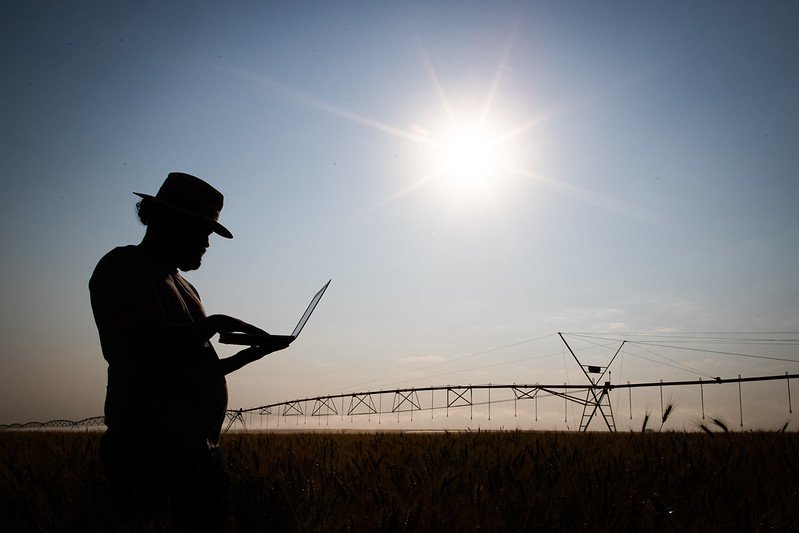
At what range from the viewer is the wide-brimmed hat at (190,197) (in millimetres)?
3436

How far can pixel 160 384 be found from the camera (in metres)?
3.09

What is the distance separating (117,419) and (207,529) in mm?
1019

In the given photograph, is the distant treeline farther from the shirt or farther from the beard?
the beard

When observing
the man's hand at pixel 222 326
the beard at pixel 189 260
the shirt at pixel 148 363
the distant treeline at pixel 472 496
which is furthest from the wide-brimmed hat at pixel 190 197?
the distant treeline at pixel 472 496

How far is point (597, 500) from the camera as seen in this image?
2.87 meters

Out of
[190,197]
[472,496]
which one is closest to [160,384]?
[190,197]

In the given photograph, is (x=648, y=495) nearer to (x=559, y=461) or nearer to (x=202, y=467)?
(x=559, y=461)

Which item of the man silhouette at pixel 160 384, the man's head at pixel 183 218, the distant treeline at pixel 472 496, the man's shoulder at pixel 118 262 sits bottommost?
the distant treeline at pixel 472 496

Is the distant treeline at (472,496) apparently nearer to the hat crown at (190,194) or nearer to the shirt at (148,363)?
the shirt at (148,363)

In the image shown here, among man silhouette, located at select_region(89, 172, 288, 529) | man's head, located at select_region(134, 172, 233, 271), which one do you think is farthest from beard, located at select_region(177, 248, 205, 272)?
man silhouette, located at select_region(89, 172, 288, 529)

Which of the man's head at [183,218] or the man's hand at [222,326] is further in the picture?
the man's head at [183,218]

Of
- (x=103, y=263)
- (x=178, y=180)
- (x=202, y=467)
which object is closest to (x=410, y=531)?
(x=202, y=467)

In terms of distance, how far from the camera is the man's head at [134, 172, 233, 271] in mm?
3461

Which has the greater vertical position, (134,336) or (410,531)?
(134,336)
